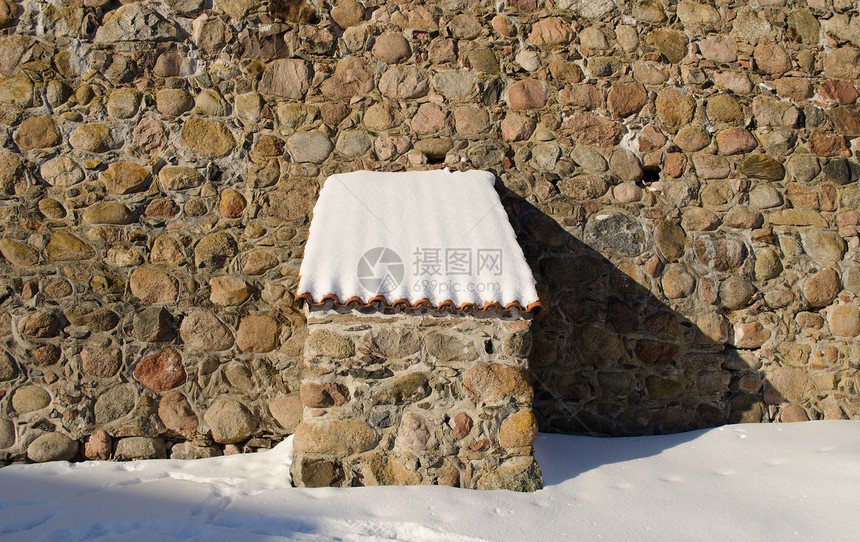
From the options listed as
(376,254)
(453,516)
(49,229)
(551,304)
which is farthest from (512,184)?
(49,229)

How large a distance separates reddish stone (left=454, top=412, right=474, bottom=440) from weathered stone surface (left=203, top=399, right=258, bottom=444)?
1363mm

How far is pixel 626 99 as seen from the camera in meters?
4.08

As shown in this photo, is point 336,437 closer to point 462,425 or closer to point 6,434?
point 462,425

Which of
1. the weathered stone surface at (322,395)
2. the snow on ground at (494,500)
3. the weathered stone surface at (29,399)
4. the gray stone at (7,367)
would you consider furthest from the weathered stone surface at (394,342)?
the gray stone at (7,367)

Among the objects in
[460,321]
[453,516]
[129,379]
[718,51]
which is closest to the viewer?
[453,516]

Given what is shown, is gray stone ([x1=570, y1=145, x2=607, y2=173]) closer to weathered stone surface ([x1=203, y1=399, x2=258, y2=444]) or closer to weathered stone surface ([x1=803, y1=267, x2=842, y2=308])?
weathered stone surface ([x1=803, y1=267, x2=842, y2=308])

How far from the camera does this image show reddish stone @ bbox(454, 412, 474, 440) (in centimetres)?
284

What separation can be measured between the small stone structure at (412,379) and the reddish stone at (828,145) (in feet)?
8.89

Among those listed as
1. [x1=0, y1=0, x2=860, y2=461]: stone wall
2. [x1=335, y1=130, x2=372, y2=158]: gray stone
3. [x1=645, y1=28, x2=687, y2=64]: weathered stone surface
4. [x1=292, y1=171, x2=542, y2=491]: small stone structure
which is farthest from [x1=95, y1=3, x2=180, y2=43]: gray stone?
[x1=645, y1=28, x2=687, y2=64]: weathered stone surface

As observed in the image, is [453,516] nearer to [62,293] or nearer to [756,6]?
[62,293]

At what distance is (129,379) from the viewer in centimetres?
351

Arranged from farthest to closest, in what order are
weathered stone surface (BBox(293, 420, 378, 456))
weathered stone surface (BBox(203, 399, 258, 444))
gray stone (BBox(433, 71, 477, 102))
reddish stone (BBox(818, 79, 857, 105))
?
reddish stone (BBox(818, 79, 857, 105)), gray stone (BBox(433, 71, 477, 102)), weathered stone surface (BBox(203, 399, 258, 444)), weathered stone surface (BBox(293, 420, 378, 456))

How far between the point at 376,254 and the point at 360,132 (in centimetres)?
127

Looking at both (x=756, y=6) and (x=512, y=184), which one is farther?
(x=756, y=6)
